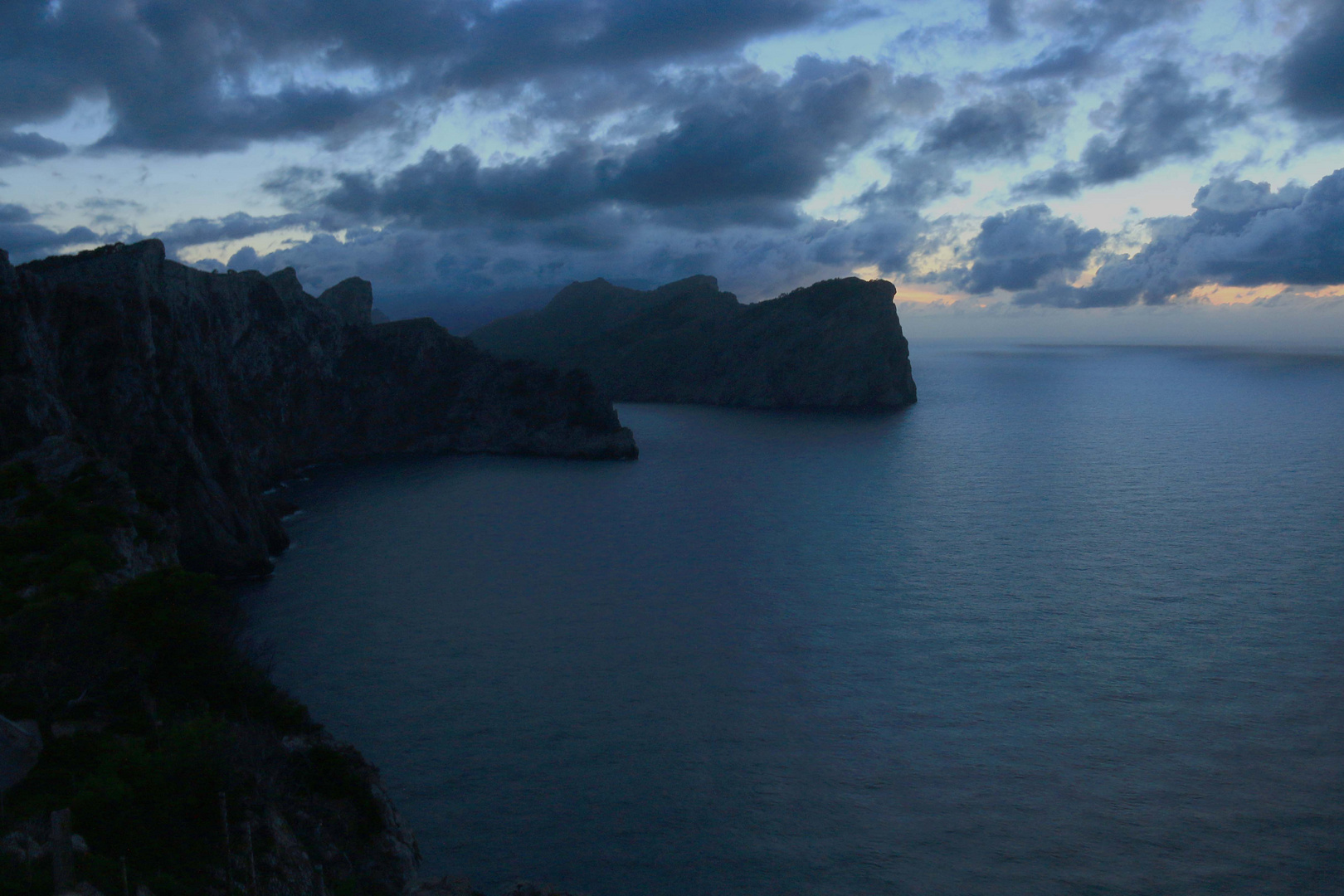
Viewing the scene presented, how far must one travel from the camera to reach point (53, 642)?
26.0 meters

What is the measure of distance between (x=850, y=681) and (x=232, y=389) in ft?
345

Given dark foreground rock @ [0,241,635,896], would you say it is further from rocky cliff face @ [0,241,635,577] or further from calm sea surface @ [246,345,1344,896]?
calm sea surface @ [246,345,1344,896]

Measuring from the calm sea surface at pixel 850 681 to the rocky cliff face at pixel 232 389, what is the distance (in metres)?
10.8

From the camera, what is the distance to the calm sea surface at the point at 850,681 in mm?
35469

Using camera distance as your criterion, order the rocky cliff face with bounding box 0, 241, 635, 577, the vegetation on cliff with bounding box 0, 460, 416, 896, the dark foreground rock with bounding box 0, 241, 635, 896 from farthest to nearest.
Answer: the rocky cliff face with bounding box 0, 241, 635, 577, the dark foreground rock with bounding box 0, 241, 635, 896, the vegetation on cliff with bounding box 0, 460, 416, 896

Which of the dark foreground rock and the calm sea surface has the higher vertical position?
the dark foreground rock

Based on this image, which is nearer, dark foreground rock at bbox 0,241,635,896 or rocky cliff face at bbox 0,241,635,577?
dark foreground rock at bbox 0,241,635,896

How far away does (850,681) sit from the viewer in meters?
51.0

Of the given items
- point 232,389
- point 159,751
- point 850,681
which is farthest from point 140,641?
point 232,389

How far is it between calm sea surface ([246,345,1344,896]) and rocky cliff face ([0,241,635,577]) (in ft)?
35.6

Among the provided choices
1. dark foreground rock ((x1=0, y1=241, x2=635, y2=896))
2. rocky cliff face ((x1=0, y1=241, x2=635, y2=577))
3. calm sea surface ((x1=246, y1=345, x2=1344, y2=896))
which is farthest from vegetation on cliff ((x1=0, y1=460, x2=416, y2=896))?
rocky cliff face ((x1=0, y1=241, x2=635, y2=577))

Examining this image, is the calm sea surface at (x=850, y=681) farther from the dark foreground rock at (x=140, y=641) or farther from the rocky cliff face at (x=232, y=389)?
the rocky cliff face at (x=232, y=389)

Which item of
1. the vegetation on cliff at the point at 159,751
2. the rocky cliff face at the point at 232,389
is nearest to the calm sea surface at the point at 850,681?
the vegetation on cliff at the point at 159,751

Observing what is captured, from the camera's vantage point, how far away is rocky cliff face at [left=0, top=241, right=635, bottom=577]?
205ft
